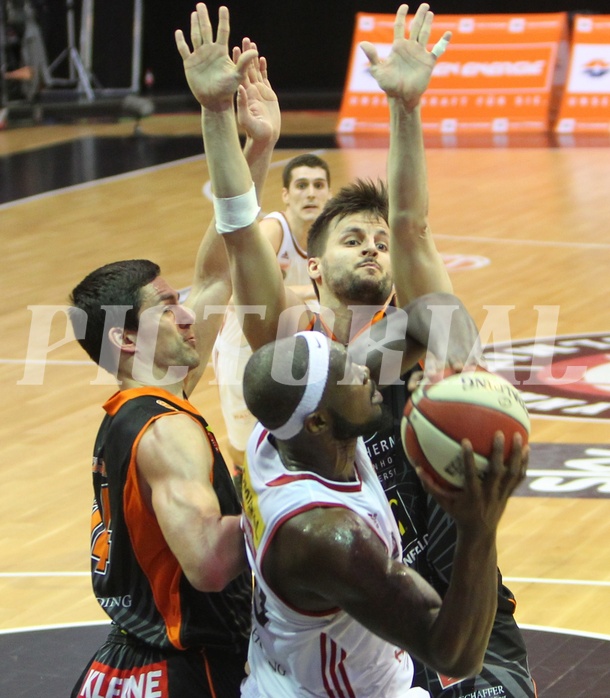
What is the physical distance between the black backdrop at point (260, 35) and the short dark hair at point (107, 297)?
65.4 feet

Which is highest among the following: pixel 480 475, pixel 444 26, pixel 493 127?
pixel 480 475

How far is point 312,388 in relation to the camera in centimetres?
299

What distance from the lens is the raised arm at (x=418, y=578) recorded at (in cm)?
276

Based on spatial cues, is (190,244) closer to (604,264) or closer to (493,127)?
(604,264)

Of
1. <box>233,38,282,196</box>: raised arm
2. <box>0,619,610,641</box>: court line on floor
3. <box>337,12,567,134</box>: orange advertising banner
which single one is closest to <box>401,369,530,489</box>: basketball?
<box>233,38,282,196</box>: raised arm

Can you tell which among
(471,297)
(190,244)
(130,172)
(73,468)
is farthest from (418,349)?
(130,172)

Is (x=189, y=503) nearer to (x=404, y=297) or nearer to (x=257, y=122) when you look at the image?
(x=404, y=297)

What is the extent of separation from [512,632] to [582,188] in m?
11.7

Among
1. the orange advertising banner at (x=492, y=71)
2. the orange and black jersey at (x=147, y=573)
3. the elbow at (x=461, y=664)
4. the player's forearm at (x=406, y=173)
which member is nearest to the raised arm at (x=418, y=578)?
the elbow at (x=461, y=664)

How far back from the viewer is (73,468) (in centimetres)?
809

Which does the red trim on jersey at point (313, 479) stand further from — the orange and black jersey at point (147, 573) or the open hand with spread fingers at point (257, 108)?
the open hand with spread fingers at point (257, 108)

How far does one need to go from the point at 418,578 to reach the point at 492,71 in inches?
686

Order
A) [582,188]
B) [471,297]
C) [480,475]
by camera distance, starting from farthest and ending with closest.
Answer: [582,188], [471,297], [480,475]

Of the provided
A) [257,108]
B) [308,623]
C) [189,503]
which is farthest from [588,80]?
[308,623]
